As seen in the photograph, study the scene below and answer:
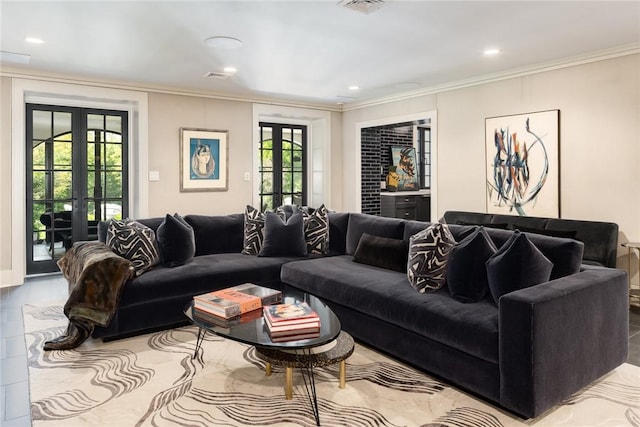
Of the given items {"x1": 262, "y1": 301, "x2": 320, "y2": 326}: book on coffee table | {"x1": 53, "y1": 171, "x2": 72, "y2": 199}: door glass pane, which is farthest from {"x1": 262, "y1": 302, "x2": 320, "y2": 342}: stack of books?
{"x1": 53, "y1": 171, "x2": 72, "y2": 199}: door glass pane

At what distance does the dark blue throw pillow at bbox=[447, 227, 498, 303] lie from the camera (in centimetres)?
277

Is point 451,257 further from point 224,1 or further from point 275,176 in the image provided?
point 275,176

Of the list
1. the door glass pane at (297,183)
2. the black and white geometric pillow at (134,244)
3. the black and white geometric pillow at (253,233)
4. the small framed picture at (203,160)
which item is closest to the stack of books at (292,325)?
the black and white geometric pillow at (134,244)

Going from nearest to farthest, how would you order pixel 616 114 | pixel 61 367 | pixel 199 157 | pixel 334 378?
1. pixel 334 378
2. pixel 61 367
3. pixel 616 114
4. pixel 199 157

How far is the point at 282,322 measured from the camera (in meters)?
2.34

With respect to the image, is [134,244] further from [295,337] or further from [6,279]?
[6,279]

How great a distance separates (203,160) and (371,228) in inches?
122

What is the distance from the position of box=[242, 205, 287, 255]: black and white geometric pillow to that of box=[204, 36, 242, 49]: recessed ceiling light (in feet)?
5.28

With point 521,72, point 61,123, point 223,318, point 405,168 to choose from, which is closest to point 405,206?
point 405,168

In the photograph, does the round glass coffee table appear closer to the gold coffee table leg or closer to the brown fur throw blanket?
the gold coffee table leg

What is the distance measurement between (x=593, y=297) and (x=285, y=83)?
4.39 metres

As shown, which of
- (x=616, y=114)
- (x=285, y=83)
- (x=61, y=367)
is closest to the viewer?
(x=61, y=367)

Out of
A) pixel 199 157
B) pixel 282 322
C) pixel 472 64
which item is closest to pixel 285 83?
pixel 199 157

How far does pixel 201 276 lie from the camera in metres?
3.75
